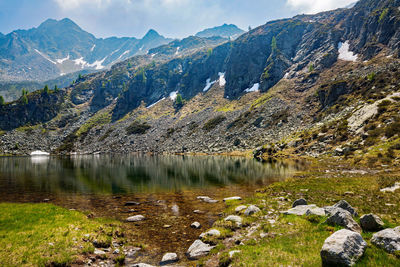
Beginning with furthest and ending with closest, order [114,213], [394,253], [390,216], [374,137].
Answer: [374,137] → [114,213] → [390,216] → [394,253]

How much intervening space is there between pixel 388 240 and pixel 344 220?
127 inches

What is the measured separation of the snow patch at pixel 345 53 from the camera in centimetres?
15090

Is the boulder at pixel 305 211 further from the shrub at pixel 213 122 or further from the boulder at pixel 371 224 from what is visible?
the shrub at pixel 213 122

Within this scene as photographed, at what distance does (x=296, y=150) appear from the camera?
83.6 m

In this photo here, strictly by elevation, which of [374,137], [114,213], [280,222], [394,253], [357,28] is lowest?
[114,213]

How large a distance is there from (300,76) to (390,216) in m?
177

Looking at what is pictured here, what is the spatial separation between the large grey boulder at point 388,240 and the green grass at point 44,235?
16.6 meters

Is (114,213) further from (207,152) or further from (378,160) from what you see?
(207,152)

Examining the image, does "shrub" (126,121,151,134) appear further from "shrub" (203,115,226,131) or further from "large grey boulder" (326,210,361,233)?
"large grey boulder" (326,210,361,233)

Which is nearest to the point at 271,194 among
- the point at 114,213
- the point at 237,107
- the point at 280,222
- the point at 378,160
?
the point at 280,222

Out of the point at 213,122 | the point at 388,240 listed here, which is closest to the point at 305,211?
the point at 388,240

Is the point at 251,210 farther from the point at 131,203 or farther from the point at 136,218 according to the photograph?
the point at 131,203

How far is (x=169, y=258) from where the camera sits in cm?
1388

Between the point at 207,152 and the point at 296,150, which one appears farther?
the point at 207,152
